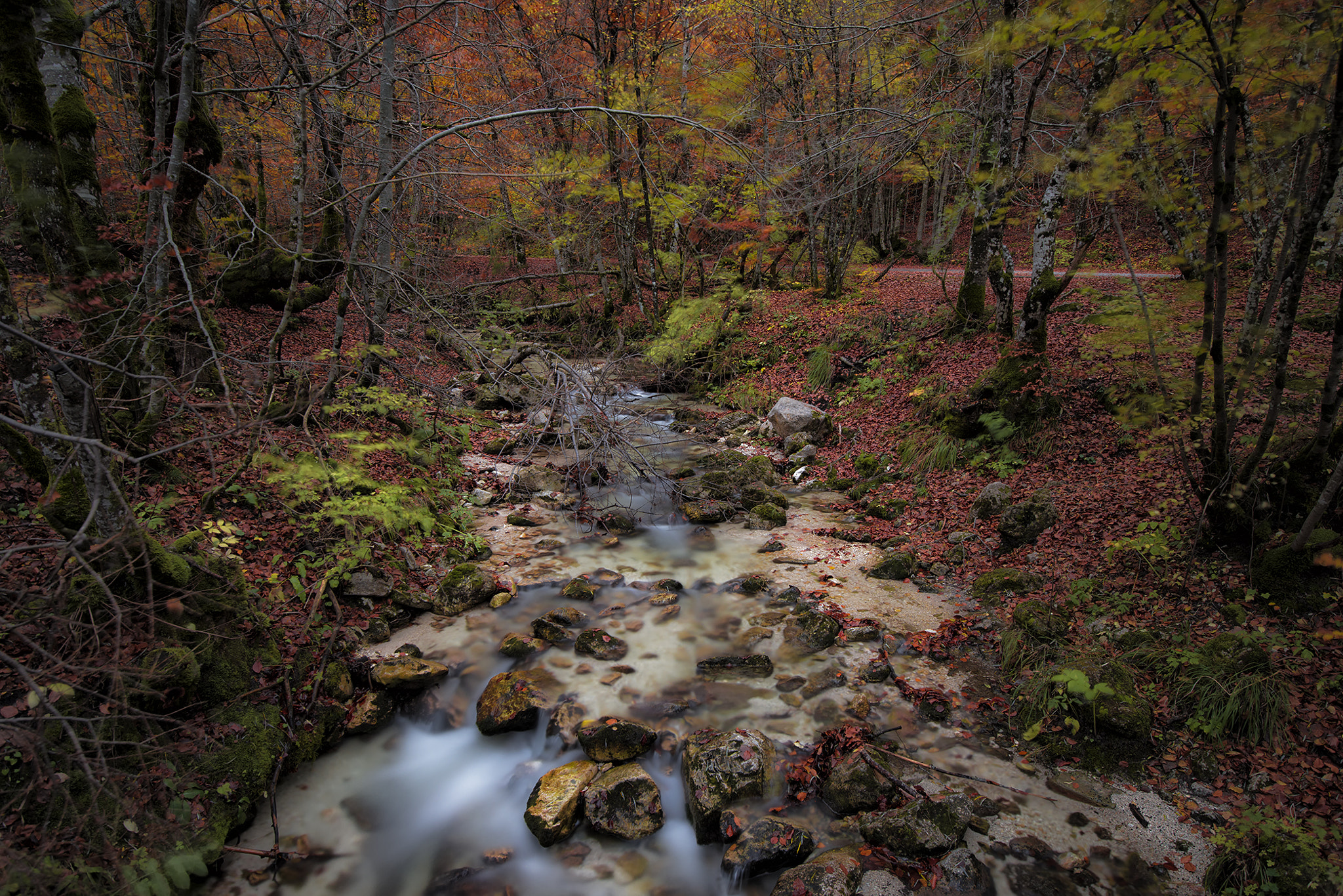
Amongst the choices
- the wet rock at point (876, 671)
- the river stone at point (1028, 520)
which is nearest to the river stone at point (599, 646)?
the wet rock at point (876, 671)

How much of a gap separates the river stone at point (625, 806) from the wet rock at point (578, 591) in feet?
8.22

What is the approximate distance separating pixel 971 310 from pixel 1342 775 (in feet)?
28.4

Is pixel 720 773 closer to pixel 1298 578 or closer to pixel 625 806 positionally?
pixel 625 806

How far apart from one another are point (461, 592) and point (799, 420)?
273 inches

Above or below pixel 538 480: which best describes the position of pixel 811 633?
below

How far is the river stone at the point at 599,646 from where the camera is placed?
5.94 meters

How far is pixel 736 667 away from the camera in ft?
18.9

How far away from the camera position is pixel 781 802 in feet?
14.1

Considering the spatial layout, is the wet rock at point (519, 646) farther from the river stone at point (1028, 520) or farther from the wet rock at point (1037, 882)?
the river stone at point (1028, 520)

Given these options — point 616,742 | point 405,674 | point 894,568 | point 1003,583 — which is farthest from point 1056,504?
point 405,674

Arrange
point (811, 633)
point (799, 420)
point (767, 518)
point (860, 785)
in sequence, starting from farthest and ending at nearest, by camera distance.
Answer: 1. point (799, 420)
2. point (767, 518)
3. point (811, 633)
4. point (860, 785)

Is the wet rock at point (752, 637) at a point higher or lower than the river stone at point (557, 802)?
higher

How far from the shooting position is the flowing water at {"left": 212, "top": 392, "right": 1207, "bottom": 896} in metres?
3.98

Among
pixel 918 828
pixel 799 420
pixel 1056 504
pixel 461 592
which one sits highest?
pixel 799 420
